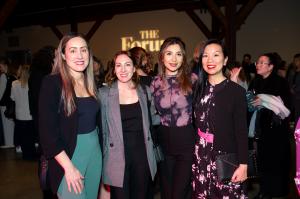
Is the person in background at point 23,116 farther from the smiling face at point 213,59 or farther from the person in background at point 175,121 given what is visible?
the smiling face at point 213,59

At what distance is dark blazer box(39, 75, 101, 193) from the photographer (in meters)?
2.13

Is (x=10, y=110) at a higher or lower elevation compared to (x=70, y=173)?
higher

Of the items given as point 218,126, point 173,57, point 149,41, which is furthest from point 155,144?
point 149,41

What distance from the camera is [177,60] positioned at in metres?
2.96

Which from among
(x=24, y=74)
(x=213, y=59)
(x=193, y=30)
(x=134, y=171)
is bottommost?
(x=134, y=171)

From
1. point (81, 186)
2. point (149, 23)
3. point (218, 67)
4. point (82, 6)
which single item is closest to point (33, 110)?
point (81, 186)

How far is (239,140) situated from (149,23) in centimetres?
1236

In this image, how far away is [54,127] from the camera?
2.14 meters

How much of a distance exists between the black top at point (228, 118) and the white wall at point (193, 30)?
10.3 m

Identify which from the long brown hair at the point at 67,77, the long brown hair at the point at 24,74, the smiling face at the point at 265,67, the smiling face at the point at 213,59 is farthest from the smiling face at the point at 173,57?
the long brown hair at the point at 24,74

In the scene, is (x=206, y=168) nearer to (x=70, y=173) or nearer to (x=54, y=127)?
(x=70, y=173)

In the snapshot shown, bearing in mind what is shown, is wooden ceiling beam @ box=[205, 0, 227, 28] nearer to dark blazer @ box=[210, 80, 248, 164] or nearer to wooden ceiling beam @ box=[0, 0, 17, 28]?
wooden ceiling beam @ box=[0, 0, 17, 28]

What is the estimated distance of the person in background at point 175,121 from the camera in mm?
2896

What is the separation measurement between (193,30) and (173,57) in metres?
11.0
